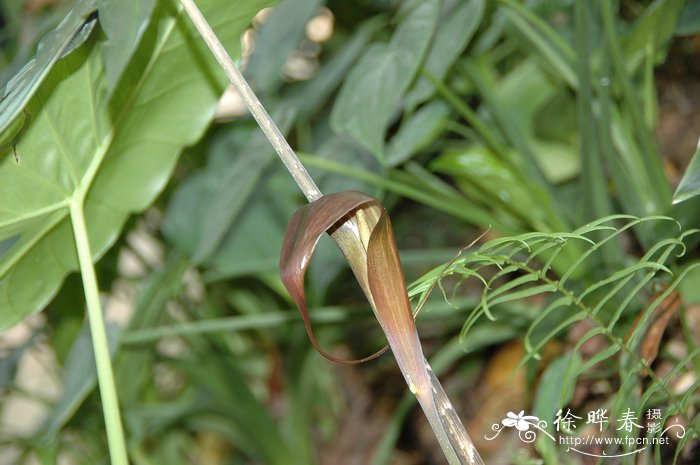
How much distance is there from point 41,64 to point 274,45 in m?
0.42

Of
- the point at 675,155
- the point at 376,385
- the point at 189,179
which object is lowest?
the point at 376,385

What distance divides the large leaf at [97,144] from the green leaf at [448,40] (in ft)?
0.60

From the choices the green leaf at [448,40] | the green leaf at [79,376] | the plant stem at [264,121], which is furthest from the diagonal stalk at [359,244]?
the green leaf at [79,376]

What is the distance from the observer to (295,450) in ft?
3.23

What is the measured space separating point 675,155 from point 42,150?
2.37 feet

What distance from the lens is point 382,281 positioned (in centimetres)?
31

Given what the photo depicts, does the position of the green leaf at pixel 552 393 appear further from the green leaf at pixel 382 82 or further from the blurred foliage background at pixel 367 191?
the green leaf at pixel 382 82

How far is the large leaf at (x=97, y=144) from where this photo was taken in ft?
1.53

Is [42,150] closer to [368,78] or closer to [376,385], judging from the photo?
[368,78]

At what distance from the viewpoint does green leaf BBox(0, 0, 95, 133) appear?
36 cm

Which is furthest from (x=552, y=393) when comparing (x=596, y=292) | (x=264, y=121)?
(x=264, y=121)

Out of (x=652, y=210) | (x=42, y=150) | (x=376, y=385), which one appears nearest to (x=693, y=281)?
(x=652, y=210)

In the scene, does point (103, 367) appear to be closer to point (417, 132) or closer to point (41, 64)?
point (41, 64)

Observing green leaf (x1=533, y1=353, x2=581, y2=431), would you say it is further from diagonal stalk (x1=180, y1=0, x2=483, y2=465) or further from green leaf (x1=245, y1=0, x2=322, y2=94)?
green leaf (x1=245, y1=0, x2=322, y2=94)
